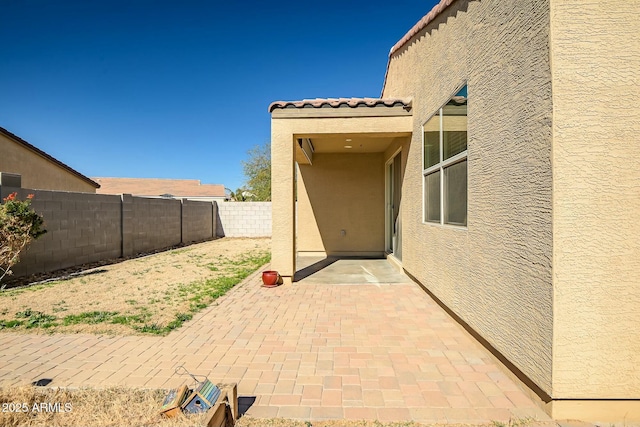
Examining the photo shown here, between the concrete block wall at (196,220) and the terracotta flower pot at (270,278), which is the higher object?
the concrete block wall at (196,220)

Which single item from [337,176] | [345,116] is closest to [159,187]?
[337,176]

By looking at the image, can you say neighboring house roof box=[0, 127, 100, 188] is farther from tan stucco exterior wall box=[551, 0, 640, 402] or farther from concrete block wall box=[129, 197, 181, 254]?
tan stucco exterior wall box=[551, 0, 640, 402]

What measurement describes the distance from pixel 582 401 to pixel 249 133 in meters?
40.0

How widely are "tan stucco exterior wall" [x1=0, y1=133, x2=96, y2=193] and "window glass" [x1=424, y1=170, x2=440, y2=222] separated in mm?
19196

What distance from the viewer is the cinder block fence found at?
8.75 m

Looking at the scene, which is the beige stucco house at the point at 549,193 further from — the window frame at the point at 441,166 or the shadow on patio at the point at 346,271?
the shadow on patio at the point at 346,271

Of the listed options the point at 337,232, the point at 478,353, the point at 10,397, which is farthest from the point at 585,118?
the point at 337,232

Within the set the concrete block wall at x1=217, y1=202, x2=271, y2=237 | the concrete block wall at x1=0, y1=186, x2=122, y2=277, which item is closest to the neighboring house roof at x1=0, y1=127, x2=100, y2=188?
the concrete block wall at x1=0, y1=186, x2=122, y2=277

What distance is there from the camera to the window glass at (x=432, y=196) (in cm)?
588

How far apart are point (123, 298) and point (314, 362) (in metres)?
5.12

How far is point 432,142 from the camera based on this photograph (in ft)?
20.0

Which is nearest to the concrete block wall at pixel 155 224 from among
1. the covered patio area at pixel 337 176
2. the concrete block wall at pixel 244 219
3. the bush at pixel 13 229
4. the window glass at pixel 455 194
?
the concrete block wall at pixel 244 219

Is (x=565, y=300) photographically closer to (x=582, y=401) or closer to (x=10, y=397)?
(x=582, y=401)

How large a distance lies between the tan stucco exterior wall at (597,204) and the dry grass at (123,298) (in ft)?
16.9
